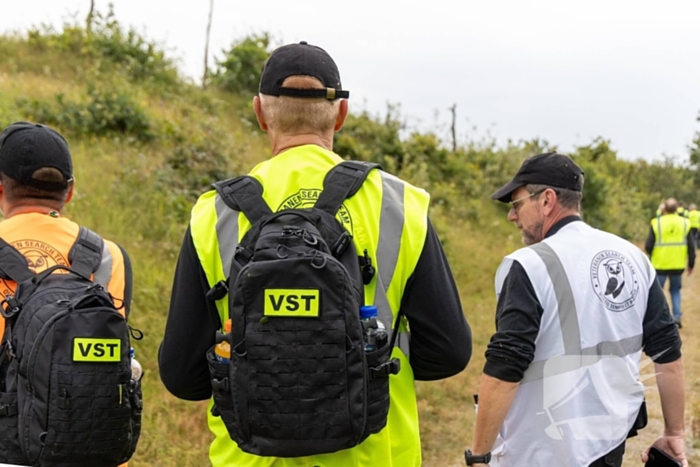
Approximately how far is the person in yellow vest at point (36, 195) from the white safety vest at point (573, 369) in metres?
1.52

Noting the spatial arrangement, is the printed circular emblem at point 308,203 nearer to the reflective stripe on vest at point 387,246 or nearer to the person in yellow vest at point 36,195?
the reflective stripe on vest at point 387,246

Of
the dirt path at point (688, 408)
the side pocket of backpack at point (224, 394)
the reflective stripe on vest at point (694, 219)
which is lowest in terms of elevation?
the dirt path at point (688, 408)

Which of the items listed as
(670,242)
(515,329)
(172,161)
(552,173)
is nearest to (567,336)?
(515,329)

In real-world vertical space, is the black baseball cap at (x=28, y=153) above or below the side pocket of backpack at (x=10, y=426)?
above

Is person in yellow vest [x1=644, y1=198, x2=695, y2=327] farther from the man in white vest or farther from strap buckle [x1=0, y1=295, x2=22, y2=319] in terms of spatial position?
strap buckle [x1=0, y1=295, x2=22, y2=319]

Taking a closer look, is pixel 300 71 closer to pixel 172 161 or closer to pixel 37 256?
pixel 37 256

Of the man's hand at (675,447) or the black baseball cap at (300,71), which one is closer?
the black baseball cap at (300,71)

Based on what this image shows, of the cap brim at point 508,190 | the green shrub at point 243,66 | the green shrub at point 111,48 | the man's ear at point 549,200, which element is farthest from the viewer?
the green shrub at point 243,66

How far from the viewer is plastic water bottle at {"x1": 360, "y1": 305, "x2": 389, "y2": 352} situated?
1.68 m

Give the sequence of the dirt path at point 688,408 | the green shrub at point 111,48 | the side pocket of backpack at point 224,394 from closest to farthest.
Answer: the side pocket of backpack at point 224,394
the dirt path at point 688,408
the green shrub at point 111,48

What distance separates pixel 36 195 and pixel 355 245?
4.26 ft

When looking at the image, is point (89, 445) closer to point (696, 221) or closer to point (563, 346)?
point (563, 346)

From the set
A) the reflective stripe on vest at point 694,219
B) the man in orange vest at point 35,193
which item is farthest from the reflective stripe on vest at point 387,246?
the reflective stripe on vest at point 694,219

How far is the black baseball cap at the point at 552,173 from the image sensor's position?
275 cm
